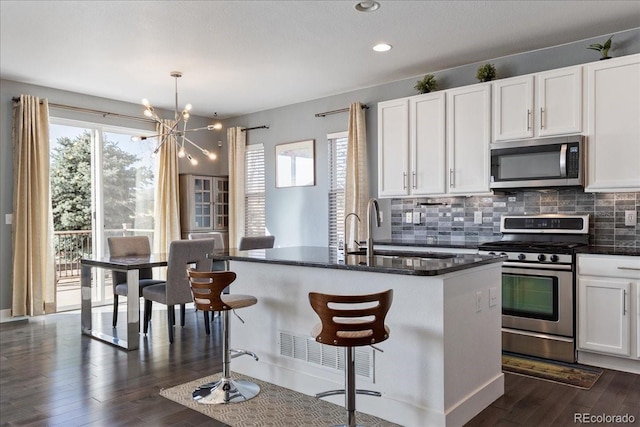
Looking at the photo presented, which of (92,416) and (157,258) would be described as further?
(157,258)

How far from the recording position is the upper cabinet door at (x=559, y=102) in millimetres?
3871

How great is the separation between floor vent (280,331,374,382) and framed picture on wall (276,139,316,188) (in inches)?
132

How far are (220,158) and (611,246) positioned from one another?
568cm

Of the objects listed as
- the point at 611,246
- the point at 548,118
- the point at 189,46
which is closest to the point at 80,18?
the point at 189,46

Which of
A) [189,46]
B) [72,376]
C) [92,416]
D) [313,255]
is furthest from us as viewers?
[189,46]

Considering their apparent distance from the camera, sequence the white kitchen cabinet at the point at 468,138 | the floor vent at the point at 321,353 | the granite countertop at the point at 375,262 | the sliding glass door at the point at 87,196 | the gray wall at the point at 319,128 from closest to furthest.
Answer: the granite countertop at the point at 375,262, the floor vent at the point at 321,353, the white kitchen cabinet at the point at 468,138, the gray wall at the point at 319,128, the sliding glass door at the point at 87,196

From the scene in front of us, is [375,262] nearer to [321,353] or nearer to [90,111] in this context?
[321,353]

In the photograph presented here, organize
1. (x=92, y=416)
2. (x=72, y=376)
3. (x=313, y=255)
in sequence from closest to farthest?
(x=92, y=416) → (x=313, y=255) → (x=72, y=376)

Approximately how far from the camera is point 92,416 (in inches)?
110

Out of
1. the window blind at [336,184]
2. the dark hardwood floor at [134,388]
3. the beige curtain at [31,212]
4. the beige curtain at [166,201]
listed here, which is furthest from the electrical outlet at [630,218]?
the beige curtain at [31,212]

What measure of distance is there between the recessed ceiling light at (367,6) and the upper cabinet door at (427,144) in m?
1.48

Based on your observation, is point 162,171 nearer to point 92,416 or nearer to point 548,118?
point 92,416

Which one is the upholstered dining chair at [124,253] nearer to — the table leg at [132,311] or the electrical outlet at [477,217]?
the table leg at [132,311]

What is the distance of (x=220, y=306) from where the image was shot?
299 centimetres
